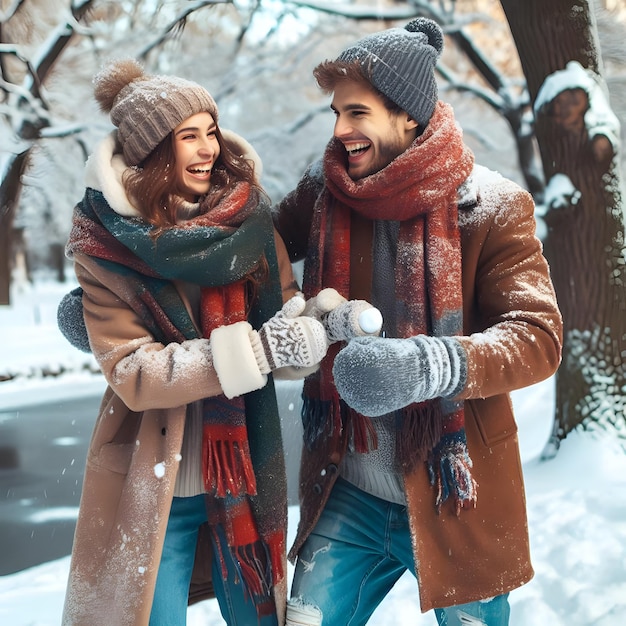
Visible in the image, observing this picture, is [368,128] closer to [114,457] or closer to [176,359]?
[176,359]

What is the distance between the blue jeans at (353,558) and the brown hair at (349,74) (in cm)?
114

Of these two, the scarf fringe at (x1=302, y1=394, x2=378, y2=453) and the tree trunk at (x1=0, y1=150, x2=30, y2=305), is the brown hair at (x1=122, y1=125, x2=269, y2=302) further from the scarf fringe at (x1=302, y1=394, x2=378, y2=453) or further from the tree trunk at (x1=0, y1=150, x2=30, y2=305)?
the tree trunk at (x1=0, y1=150, x2=30, y2=305)

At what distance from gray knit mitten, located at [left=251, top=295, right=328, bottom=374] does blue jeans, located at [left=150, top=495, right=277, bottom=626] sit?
0.55 metres

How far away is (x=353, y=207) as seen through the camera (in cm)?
191

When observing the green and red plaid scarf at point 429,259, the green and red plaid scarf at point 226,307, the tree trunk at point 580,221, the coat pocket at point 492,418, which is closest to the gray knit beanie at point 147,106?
the green and red plaid scarf at point 226,307

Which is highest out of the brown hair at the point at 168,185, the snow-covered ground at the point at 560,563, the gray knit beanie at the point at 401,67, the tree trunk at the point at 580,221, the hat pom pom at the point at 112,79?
the hat pom pom at the point at 112,79

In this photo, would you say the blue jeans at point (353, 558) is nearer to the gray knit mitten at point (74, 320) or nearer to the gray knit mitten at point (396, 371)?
the gray knit mitten at point (396, 371)

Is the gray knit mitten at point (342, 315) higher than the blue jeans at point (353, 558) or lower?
higher

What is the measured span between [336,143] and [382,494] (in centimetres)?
106

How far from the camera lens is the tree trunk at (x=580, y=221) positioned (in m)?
4.59

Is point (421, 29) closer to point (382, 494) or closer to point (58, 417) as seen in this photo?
point (382, 494)

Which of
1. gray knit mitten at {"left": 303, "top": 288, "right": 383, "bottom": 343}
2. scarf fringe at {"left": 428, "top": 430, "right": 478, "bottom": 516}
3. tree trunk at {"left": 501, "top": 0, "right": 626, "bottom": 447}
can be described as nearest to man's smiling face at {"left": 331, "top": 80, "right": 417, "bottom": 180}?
gray knit mitten at {"left": 303, "top": 288, "right": 383, "bottom": 343}

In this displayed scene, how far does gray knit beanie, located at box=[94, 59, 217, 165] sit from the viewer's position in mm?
1900

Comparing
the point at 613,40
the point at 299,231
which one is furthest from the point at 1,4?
the point at 299,231
